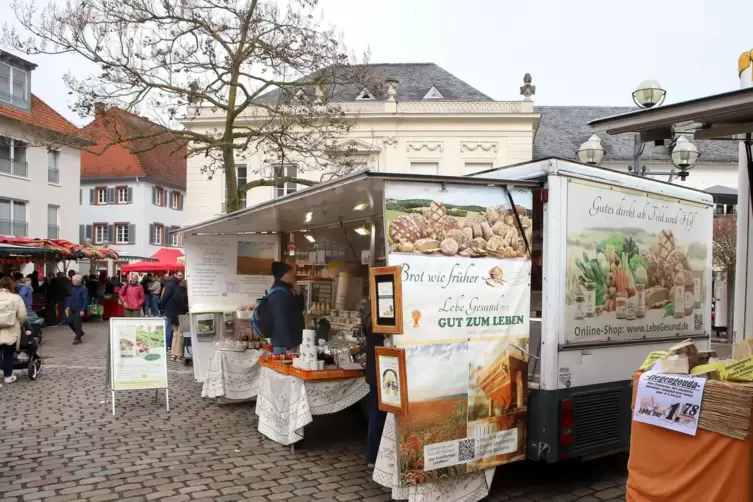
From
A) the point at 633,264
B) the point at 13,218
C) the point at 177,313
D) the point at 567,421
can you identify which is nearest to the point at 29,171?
the point at 13,218

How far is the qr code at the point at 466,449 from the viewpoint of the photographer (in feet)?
15.8

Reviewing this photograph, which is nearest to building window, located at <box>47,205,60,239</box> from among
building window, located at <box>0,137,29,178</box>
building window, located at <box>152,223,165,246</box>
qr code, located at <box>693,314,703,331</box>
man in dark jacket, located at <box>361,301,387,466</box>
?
building window, located at <box>0,137,29,178</box>

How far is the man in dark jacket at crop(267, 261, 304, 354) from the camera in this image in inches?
317

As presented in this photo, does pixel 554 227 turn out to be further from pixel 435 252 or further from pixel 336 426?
pixel 336 426

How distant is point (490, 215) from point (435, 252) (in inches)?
24.5

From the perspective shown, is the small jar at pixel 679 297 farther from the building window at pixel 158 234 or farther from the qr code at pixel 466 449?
the building window at pixel 158 234

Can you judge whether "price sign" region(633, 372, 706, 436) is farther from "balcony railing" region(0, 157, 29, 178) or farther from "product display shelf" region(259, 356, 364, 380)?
"balcony railing" region(0, 157, 29, 178)

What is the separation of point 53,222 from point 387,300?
33.3m

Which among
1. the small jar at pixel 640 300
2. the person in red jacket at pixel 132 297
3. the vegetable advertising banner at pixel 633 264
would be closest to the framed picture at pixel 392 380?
the vegetable advertising banner at pixel 633 264

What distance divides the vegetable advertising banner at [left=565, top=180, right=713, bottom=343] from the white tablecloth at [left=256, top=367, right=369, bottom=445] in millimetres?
2582

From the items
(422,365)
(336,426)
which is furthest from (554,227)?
(336,426)

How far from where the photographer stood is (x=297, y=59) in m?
14.3

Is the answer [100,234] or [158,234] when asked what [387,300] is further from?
[100,234]

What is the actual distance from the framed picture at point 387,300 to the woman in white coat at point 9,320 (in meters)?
7.48
